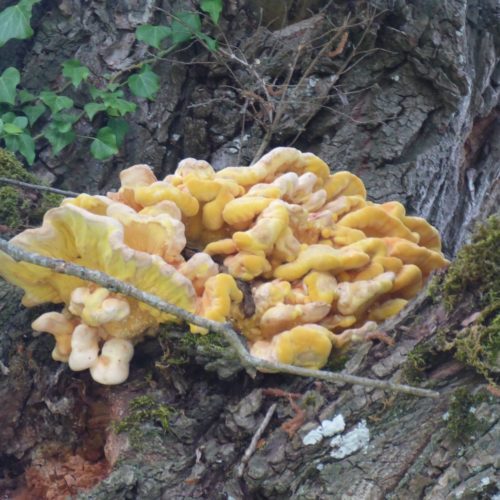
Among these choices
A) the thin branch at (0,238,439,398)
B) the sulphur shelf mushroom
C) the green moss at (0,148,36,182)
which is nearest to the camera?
the thin branch at (0,238,439,398)

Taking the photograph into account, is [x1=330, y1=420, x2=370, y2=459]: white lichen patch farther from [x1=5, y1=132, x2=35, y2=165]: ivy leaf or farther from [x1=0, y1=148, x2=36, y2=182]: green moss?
[x1=5, y1=132, x2=35, y2=165]: ivy leaf

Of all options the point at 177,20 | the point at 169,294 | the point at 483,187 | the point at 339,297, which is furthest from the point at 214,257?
the point at 483,187

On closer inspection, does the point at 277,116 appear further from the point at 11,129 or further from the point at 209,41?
the point at 11,129

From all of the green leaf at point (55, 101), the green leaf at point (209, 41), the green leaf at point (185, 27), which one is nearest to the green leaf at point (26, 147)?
the green leaf at point (55, 101)

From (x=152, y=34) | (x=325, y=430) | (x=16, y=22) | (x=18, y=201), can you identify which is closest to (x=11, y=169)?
(x=18, y=201)

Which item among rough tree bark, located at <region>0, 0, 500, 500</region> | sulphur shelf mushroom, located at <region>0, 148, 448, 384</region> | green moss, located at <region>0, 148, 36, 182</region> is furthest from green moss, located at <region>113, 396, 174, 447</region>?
green moss, located at <region>0, 148, 36, 182</region>

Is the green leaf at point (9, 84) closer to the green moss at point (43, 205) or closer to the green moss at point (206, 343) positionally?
the green moss at point (43, 205)
